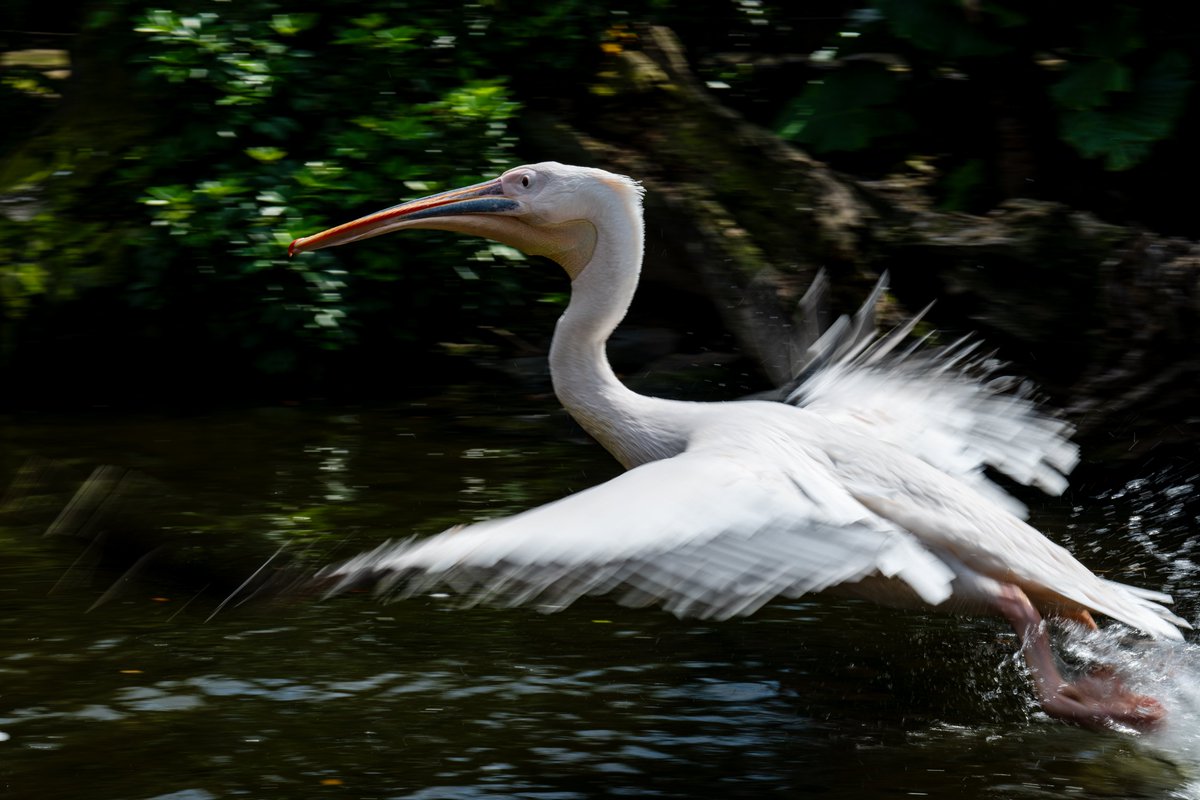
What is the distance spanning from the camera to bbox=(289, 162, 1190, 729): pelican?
3.02 meters

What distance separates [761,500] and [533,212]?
1.48 meters

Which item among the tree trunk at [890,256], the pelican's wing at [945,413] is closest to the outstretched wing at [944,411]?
the pelican's wing at [945,413]

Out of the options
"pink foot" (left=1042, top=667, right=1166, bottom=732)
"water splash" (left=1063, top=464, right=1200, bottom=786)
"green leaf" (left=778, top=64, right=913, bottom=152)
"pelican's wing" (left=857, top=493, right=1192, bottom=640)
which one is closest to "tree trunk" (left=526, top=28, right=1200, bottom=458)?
"water splash" (left=1063, top=464, right=1200, bottom=786)

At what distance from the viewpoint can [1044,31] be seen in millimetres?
7941

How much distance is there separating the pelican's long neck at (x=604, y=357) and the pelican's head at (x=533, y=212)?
1.6 inches

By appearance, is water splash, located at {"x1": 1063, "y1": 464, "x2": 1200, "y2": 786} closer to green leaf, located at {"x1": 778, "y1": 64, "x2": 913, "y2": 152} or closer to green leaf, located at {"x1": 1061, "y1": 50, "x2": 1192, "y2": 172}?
green leaf, located at {"x1": 1061, "y1": 50, "x2": 1192, "y2": 172}

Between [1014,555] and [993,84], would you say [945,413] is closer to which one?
[1014,555]

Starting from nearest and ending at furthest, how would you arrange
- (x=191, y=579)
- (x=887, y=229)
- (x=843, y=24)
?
(x=191, y=579)
(x=887, y=229)
(x=843, y=24)

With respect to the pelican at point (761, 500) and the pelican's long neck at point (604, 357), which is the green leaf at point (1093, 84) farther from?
the pelican's long neck at point (604, 357)

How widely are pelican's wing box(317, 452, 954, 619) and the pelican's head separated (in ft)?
3.72

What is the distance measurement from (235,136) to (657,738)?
4.53 meters

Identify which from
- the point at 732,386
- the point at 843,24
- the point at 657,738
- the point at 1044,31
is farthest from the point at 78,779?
the point at 843,24

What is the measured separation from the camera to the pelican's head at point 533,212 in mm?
4414

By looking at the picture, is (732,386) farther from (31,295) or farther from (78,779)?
(78,779)
